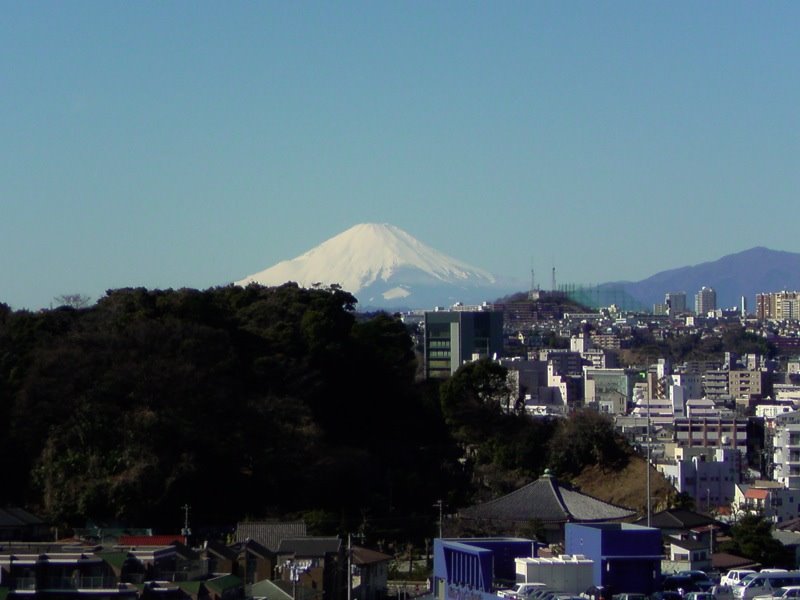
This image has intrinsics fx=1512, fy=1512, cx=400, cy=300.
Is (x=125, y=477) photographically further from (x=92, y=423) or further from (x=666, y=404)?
(x=666, y=404)

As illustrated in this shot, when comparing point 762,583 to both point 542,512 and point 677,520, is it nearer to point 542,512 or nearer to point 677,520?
point 677,520

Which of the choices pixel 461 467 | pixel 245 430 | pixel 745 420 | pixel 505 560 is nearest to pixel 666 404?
pixel 745 420

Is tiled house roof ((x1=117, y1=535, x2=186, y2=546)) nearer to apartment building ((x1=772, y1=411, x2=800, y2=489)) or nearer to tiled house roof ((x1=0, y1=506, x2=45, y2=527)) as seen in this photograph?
tiled house roof ((x1=0, y1=506, x2=45, y2=527))

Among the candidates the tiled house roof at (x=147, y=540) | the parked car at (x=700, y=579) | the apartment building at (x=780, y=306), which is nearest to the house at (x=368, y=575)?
the tiled house roof at (x=147, y=540)

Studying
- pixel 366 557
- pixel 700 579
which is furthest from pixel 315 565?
pixel 700 579

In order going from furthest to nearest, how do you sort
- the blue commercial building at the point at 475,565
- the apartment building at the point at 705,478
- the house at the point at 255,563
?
the apartment building at the point at 705,478 < the house at the point at 255,563 < the blue commercial building at the point at 475,565

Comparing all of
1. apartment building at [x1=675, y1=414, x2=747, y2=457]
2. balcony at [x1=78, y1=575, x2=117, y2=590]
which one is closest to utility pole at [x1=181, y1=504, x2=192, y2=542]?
balcony at [x1=78, y1=575, x2=117, y2=590]

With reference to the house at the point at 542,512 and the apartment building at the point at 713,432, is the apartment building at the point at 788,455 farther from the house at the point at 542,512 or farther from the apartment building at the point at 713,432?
the house at the point at 542,512
